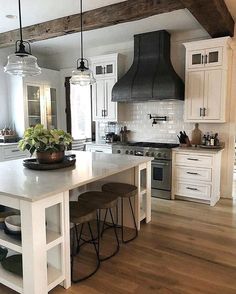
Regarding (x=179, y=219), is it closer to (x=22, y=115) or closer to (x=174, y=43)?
(x=174, y=43)

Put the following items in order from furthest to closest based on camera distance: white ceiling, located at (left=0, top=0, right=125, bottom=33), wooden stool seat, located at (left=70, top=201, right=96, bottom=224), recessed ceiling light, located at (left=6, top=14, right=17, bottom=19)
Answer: recessed ceiling light, located at (left=6, top=14, right=17, bottom=19) < white ceiling, located at (left=0, top=0, right=125, bottom=33) < wooden stool seat, located at (left=70, top=201, right=96, bottom=224)

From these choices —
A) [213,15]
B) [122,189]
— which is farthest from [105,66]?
[122,189]

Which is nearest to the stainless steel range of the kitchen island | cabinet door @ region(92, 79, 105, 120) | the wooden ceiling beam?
cabinet door @ region(92, 79, 105, 120)

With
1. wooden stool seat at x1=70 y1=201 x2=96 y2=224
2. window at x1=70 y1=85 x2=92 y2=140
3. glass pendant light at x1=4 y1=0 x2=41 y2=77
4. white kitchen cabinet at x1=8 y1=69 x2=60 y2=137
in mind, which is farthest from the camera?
window at x1=70 y1=85 x2=92 y2=140

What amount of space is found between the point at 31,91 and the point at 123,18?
2902mm

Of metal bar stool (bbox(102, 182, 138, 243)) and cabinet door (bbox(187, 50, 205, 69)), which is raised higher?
cabinet door (bbox(187, 50, 205, 69))

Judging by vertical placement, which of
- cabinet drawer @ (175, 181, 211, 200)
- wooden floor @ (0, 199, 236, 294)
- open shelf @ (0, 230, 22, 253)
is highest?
open shelf @ (0, 230, 22, 253)

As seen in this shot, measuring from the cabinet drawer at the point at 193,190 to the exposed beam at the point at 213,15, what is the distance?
2341 mm

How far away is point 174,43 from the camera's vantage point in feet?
15.5

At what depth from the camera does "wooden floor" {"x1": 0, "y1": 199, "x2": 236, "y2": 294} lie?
7.14 ft

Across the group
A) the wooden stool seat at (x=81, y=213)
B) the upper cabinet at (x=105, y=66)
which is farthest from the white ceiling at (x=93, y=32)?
the wooden stool seat at (x=81, y=213)

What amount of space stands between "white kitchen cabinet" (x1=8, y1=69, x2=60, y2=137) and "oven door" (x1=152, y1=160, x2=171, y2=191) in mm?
2838

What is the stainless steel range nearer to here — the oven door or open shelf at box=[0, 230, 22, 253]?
the oven door

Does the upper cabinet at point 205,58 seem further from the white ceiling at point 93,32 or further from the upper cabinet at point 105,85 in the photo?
the upper cabinet at point 105,85
